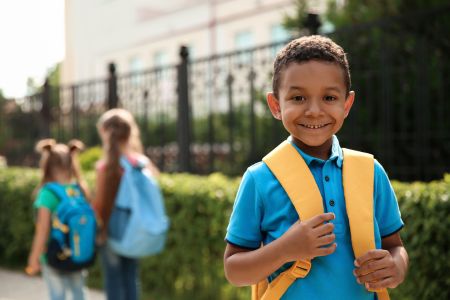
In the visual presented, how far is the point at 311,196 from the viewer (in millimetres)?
1812

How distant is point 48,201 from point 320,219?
3.20 m

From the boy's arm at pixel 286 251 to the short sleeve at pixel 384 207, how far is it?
0.26m

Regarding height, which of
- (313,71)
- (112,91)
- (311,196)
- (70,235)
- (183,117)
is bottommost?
(70,235)

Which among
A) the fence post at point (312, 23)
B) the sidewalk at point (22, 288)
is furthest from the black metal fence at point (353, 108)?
the sidewalk at point (22, 288)

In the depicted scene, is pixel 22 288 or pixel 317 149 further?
pixel 22 288

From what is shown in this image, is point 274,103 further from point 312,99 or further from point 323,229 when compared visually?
point 323,229

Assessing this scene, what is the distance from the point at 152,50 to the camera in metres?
25.7

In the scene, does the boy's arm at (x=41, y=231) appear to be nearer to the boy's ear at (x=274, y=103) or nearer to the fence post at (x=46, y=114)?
the boy's ear at (x=274, y=103)

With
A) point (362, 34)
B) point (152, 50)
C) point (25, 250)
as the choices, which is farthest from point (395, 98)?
point (152, 50)

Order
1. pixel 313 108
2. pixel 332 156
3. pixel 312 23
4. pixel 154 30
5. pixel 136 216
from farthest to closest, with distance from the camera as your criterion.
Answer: pixel 154 30
pixel 312 23
pixel 136 216
pixel 332 156
pixel 313 108

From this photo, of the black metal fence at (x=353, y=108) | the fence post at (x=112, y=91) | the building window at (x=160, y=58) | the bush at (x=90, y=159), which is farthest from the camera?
the building window at (x=160, y=58)

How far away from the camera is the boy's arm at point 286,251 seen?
173cm

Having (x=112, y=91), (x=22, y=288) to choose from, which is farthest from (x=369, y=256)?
(x=112, y=91)

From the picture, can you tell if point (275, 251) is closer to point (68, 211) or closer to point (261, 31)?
point (68, 211)
